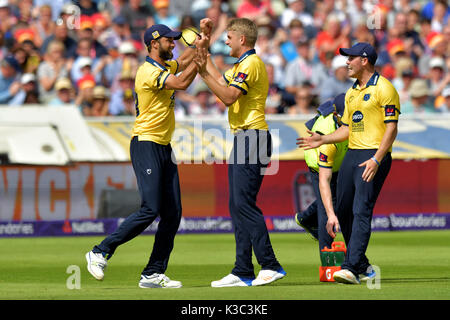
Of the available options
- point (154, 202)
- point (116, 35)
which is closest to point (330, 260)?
point (154, 202)

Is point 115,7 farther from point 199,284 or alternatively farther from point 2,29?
point 199,284

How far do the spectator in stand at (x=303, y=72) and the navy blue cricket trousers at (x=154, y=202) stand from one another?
34.8 ft

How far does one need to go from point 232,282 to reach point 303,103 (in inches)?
395

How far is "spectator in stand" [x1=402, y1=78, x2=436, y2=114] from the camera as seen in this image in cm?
1991

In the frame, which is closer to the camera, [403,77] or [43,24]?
[403,77]

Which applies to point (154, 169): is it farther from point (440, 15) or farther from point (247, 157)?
point (440, 15)

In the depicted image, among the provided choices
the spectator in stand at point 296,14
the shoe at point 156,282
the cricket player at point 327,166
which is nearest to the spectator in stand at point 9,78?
the spectator in stand at point 296,14

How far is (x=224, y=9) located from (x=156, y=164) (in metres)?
13.7

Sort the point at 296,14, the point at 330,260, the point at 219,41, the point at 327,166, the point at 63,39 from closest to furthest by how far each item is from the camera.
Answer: the point at 330,260 < the point at 327,166 < the point at 219,41 < the point at 63,39 < the point at 296,14

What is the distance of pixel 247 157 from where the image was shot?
387 inches

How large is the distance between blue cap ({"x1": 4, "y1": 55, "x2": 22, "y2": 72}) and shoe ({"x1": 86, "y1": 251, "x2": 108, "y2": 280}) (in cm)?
1113

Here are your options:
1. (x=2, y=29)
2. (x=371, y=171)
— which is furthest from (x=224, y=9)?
(x=371, y=171)

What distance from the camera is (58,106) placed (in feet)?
59.6

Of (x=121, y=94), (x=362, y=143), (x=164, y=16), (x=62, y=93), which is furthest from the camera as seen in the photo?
(x=164, y=16)
